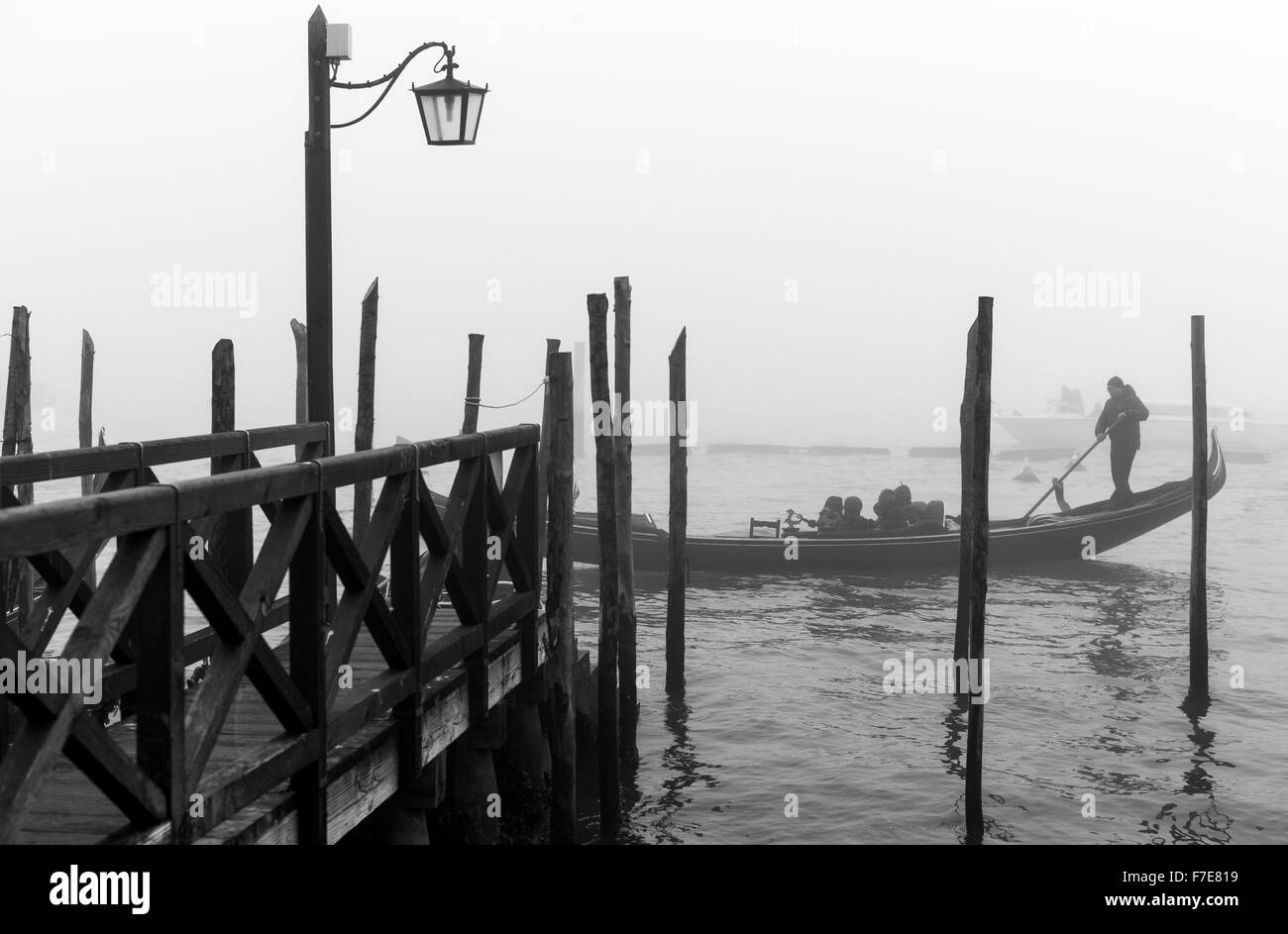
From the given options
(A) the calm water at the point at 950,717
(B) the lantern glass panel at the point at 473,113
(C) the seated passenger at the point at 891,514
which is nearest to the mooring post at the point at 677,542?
(A) the calm water at the point at 950,717

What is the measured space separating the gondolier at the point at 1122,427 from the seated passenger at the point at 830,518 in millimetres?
4189

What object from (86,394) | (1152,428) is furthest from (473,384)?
(1152,428)

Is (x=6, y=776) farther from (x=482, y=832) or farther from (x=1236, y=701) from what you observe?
(x=1236, y=701)

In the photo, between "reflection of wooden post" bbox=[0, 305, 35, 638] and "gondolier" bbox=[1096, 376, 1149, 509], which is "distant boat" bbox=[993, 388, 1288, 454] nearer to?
"gondolier" bbox=[1096, 376, 1149, 509]

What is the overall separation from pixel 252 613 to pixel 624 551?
613 centimetres

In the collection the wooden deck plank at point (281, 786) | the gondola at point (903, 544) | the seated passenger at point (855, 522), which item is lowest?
the gondola at point (903, 544)

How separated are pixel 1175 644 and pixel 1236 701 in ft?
11.1

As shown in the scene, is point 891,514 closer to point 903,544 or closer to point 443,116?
point 903,544

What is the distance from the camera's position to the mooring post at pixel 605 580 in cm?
852

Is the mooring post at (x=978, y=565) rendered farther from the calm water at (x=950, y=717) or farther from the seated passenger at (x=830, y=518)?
the seated passenger at (x=830, y=518)


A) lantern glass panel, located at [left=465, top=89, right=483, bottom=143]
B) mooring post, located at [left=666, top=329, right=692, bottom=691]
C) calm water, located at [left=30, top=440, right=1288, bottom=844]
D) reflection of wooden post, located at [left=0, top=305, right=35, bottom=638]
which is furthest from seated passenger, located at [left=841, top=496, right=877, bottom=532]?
lantern glass panel, located at [left=465, top=89, right=483, bottom=143]

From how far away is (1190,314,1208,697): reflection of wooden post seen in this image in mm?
11609

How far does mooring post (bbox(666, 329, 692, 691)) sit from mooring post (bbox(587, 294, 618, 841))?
300cm
